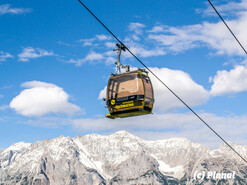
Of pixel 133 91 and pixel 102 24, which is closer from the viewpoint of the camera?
pixel 102 24

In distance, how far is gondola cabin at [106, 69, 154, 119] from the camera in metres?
32.5

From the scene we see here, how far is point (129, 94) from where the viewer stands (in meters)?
33.1

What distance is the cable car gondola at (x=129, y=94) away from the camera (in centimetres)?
3244

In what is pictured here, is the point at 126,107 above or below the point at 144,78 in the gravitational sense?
below

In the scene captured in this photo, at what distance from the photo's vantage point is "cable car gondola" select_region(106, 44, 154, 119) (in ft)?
106

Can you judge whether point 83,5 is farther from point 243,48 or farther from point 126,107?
point 126,107

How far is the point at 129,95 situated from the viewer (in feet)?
108

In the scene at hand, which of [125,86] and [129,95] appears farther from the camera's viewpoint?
[125,86]

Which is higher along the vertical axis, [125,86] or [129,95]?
[125,86]

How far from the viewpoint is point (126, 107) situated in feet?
108

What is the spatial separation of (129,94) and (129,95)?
4.1 inches

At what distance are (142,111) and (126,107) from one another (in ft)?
4.78

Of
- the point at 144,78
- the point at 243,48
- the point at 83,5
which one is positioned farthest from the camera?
the point at 144,78

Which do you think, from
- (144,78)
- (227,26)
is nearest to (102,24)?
(227,26)
